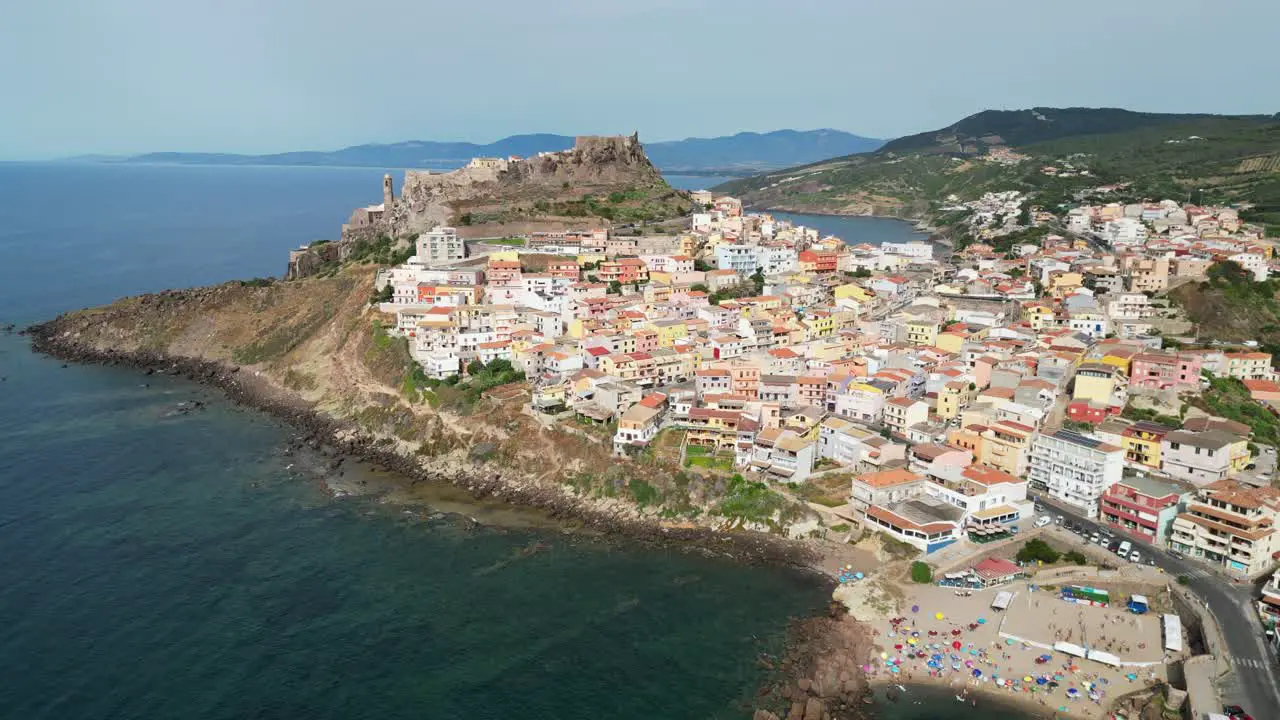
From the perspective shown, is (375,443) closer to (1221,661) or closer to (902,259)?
(1221,661)

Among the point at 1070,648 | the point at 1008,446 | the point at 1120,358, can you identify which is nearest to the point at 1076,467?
the point at 1008,446

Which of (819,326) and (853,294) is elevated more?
(853,294)

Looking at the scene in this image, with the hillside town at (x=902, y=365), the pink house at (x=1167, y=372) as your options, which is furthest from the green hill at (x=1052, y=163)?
the pink house at (x=1167, y=372)

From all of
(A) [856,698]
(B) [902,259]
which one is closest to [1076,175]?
(B) [902,259]

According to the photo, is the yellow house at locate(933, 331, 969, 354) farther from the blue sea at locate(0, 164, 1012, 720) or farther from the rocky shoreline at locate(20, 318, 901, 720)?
the blue sea at locate(0, 164, 1012, 720)

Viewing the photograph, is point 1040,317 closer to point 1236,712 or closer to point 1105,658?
point 1105,658

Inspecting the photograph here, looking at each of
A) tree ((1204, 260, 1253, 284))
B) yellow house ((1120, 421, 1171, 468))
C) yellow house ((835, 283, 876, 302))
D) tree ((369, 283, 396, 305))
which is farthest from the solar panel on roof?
tree ((369, 283, 396, 305))

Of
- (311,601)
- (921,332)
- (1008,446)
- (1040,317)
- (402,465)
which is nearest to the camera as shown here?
(311,601)
